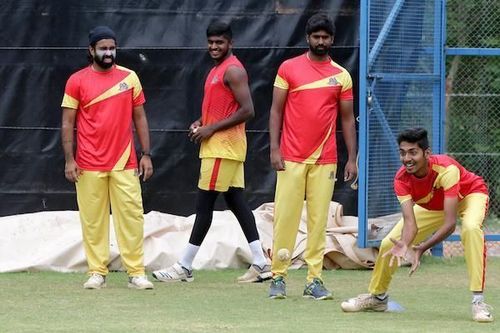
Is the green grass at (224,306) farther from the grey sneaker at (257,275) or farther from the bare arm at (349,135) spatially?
the bare arm at (349,135)

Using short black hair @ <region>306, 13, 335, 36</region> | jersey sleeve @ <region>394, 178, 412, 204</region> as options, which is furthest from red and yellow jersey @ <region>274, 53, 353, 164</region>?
jersey sleeve @ <region>394, 178, 412, 204</region>

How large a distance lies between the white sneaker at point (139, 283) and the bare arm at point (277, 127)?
132 cm

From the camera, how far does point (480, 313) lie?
25.6 ft

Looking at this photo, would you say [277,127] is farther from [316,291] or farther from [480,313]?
[480,313]

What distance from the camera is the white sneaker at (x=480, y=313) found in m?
7.76

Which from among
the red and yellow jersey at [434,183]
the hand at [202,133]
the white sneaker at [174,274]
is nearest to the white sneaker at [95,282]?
the white sneaker at [174,274]

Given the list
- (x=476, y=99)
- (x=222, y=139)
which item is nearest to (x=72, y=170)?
(x=222, y=139)

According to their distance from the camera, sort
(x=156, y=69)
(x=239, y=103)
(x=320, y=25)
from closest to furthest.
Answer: (x=320, y=25) < (x=239, y=103) < (x=156, y=69)

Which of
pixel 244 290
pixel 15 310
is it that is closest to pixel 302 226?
pixel 244 290

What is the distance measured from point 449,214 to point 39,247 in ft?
13.9

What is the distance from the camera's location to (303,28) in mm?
11617

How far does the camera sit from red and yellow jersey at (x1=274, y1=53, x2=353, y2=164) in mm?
8922

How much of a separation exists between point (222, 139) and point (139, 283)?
1217mm

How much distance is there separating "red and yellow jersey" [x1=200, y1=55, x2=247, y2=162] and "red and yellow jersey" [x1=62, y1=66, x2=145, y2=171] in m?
0.59
